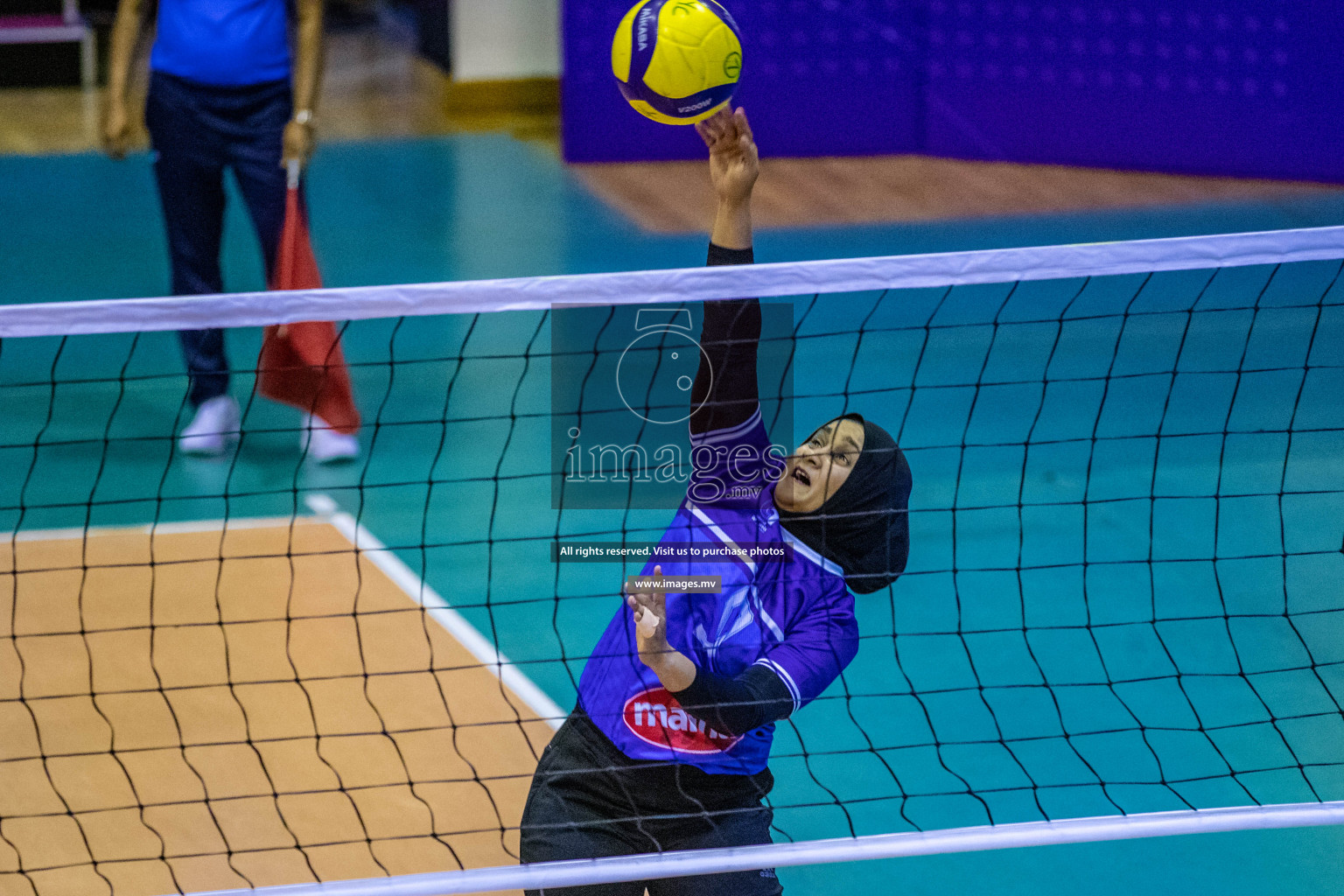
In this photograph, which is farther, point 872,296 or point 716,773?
point 872,296

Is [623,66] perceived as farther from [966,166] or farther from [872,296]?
[966,166]

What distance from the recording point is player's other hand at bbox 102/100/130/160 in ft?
16.4

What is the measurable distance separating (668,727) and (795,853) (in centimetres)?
31

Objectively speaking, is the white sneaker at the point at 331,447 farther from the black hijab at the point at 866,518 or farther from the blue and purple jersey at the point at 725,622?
the black hijab at the point at 866,518

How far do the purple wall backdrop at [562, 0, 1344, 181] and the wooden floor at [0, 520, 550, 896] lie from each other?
17.9 feet

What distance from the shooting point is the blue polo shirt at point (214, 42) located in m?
4.89

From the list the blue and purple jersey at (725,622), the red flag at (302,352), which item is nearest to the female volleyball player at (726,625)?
the blue and purple jersey at (725,622)

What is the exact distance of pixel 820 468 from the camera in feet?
8.18

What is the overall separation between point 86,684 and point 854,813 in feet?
6.85

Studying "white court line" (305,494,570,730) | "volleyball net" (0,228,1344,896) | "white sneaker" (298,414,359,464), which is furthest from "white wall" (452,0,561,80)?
"white court line" (305,494,570,730)

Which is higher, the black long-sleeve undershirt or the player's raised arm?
the player's raised arm

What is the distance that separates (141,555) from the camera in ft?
14.9

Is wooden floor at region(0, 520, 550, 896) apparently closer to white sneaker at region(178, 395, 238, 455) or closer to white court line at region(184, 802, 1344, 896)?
white court line at region(184, 802, 1344, 896)

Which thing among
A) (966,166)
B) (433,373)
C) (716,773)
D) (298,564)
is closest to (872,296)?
(433,373)
